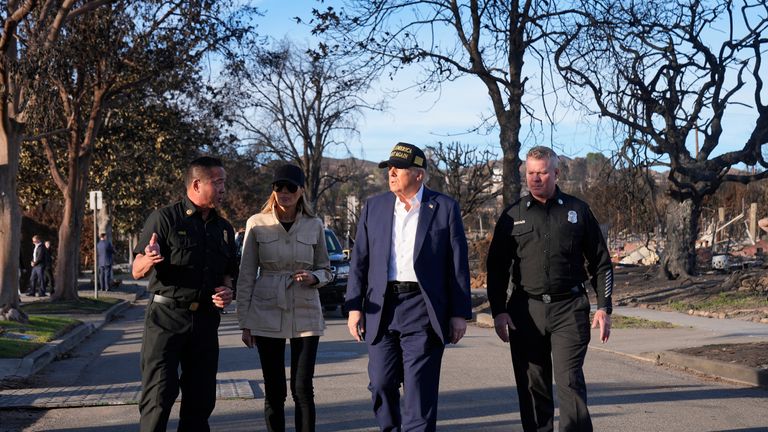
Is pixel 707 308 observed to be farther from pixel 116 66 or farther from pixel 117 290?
pixel 117 290

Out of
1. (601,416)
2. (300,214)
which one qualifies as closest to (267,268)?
(300,214)

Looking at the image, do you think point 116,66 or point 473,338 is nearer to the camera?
point 473,338

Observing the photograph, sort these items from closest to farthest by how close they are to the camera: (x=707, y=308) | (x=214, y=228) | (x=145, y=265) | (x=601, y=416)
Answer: (x=145, y=265), (x=214, y=228), (x=601, y=416), (x=707, y=308)

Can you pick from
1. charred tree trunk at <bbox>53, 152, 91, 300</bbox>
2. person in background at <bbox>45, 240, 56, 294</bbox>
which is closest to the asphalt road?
charred tree trunk at <bbox>53, 152, 91, 300</bbox>

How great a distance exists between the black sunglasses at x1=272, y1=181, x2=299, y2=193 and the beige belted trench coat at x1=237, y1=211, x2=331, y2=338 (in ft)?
0.62

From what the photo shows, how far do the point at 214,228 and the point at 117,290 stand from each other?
3062cm

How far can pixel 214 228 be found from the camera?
6.38 meters

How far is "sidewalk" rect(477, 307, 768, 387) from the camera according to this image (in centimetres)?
1119

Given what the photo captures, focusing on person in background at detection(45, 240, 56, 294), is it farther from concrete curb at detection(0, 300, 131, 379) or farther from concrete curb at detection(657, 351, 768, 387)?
concrete curb at detection(657, 351, 768, 387)

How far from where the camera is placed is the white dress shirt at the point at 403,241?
6.07 metres

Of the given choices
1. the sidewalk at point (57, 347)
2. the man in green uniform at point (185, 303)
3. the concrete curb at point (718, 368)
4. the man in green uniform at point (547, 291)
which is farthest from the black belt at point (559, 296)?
the sidewalk at point (57, 347)

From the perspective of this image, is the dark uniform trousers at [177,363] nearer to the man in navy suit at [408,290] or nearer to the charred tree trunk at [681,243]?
the man in navy suit at [408,290]

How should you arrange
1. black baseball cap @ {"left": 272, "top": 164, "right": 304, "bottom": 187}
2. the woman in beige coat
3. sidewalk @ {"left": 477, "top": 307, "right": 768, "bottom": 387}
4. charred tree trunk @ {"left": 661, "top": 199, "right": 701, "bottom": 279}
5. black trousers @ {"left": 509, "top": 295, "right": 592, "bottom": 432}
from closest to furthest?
black trousers @ {"left": 509, "top": 295, "right": 592, "bottom": 432}, the woman in beige coat, black baseball cap @ {"left": 272, "top": 164, "right": 304, "bottom": 187}, sidewalk @ {"left": 477, "top": 307, "right": 768, "bottom": 387}, charred tree trunk @ {"left": 661, "top": 199, "right": 701, "bottom": 279}

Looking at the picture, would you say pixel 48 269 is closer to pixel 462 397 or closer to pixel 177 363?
pixel 462 397
